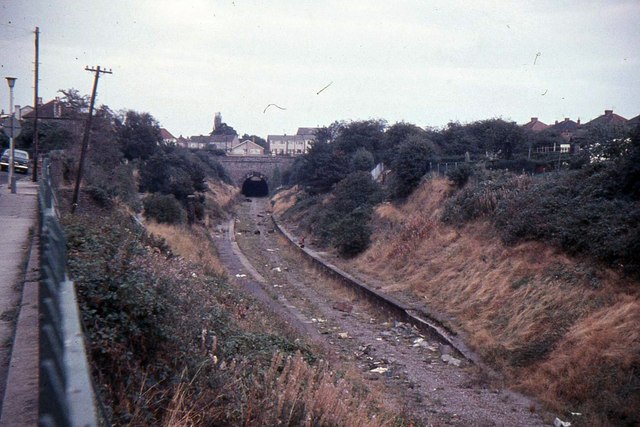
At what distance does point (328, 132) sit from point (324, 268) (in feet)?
127

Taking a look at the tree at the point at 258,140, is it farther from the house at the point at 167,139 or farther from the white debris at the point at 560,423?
the white debris at the point at 560,423

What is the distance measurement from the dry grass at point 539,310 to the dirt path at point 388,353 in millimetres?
666

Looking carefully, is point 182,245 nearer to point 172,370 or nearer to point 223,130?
point 172,370

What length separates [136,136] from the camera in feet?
144

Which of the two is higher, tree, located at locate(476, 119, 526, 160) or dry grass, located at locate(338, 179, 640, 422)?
tree, located at locate(476, 119, 526, 160)

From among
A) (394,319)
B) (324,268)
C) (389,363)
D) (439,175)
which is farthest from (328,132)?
(389,363)

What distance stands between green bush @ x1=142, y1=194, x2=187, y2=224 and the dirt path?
17.2ft

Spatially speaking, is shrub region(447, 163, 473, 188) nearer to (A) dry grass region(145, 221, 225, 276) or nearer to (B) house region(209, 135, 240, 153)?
(A) dry grass region(145, 221, 225, 276)

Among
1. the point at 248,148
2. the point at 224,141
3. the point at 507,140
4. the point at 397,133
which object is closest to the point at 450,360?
the point at 507,140

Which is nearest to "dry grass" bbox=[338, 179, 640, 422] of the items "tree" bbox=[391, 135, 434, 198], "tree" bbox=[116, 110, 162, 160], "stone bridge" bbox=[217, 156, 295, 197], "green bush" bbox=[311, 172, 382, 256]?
"green bush" bbox=[311, 172, 382, 256]

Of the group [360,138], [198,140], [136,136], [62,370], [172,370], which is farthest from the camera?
[198,140]

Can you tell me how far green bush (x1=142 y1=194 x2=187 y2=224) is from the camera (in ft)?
89.9

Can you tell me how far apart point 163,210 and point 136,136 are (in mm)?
18439

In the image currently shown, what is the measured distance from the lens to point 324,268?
22.8 metres
